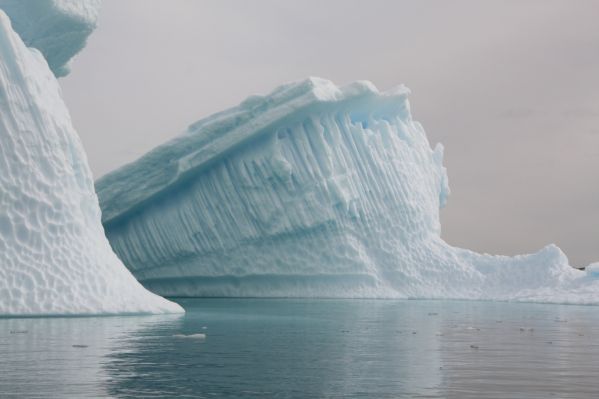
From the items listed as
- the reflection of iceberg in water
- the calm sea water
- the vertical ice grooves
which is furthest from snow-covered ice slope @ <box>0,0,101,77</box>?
the vertical ice grooves

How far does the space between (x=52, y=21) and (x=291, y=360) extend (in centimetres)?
1280

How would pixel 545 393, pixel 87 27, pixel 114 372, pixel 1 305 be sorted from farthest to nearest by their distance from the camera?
pixel 87 27
pixel 1 305
pixel 114 372
pixel 545 393

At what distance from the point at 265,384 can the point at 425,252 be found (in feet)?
84.0

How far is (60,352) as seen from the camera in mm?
8844

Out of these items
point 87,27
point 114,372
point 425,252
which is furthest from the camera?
point 425,252

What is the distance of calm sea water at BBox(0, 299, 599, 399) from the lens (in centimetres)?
633

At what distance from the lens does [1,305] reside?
561 inches

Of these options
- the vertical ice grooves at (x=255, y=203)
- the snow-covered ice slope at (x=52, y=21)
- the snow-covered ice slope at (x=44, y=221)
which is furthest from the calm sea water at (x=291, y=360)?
the vertical ice grooves at (x=255, y=203)

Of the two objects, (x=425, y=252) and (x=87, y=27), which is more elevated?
(x=87, y=27)

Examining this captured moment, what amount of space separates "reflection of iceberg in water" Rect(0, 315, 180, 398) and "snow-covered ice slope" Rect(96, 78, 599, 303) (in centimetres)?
1395

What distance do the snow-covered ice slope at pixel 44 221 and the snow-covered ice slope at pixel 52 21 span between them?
146 cm

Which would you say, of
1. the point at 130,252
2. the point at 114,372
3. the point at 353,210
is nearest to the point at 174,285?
the point at 130,252

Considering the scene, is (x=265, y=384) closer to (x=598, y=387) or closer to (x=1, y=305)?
(x=598, y=387)

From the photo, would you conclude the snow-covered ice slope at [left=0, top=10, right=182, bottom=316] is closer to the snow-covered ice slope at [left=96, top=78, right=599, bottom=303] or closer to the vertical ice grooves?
the snow-covered ice slope at [left=96, top=78, right=599, bottom=303]
